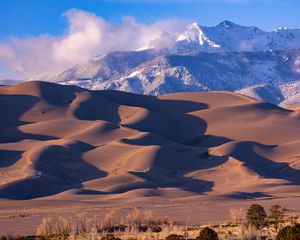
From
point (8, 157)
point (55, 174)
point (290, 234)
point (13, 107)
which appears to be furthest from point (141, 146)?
point (290, 234)

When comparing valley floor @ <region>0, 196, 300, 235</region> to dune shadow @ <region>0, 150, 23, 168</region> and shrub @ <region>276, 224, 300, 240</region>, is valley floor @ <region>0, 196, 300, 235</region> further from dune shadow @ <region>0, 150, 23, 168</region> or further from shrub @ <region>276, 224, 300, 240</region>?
dune shadow @ <region>0, 150, 23, 168</region>

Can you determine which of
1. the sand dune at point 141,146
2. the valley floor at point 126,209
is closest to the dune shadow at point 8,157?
the sand dune at point 141,146

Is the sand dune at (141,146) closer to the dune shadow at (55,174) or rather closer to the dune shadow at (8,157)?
the dune shadow at (55,174)

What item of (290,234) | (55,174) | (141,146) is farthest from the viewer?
(141,146)

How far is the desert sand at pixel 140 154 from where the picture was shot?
7319 cm

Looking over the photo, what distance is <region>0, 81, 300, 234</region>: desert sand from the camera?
73188 mm

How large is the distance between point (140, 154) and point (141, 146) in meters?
6.48

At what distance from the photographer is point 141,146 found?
350 feet

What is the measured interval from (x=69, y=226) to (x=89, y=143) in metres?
64.9

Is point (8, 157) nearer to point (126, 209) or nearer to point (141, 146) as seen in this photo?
point (141, 146)

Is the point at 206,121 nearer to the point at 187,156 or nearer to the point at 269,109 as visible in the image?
the point at 269,109

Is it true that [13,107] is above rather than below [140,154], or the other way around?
above

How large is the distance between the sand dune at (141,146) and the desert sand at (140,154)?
0.52 ft

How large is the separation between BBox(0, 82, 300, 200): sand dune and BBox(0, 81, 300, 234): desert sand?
158 mm
